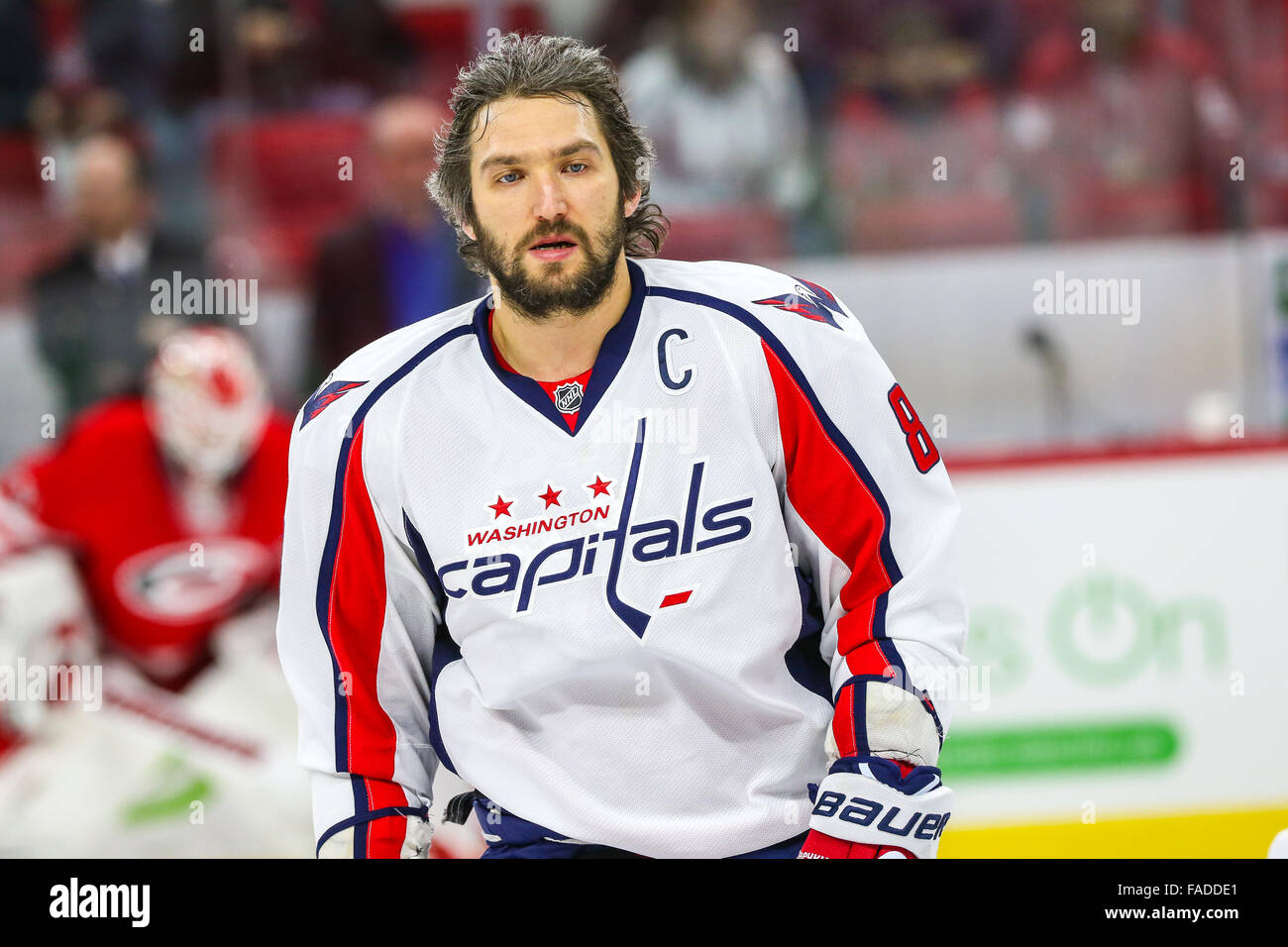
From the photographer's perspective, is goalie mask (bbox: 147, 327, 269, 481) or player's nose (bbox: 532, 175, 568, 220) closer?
player's nose (bbox: 532, 175, 568, 220)

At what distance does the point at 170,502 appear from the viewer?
397cm

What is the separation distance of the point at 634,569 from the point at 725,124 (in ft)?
9.35

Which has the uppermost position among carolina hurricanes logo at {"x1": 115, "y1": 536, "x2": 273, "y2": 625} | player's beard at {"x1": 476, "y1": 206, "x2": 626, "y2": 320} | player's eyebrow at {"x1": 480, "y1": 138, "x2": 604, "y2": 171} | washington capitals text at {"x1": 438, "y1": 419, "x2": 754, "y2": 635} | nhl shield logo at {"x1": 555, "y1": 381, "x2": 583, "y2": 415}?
player's eyebrow at {"x1": 480, "y1": 138, "x2": 604, "y2": 171}

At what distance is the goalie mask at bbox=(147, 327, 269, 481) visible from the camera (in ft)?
13.0

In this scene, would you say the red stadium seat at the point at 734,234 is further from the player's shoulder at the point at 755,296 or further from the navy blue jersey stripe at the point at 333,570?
the navy blue jersey stripe at the point at 333,570

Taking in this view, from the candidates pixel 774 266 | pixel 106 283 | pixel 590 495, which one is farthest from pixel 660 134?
pixel 590 495

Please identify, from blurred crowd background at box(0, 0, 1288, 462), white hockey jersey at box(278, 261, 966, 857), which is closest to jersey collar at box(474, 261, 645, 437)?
white hockey jersey at box(278, 261, 966, 857)

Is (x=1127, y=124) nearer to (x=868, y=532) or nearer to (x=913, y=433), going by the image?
(x=913, y=433)

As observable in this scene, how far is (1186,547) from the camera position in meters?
3.70

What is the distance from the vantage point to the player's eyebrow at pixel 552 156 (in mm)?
1837

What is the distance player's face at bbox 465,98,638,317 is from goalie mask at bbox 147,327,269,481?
227cm

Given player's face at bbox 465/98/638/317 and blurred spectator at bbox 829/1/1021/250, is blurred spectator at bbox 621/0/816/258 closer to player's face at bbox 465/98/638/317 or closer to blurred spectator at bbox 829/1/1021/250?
blurred spectator at bbox 829/1/1021/250
